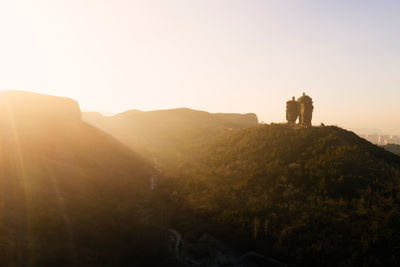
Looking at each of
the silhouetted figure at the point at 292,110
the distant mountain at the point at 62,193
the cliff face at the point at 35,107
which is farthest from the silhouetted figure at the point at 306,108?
the cliff face at the point at 35,107

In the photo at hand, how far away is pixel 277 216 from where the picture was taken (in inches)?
856

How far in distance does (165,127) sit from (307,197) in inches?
3104

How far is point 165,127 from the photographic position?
98750 millimetres

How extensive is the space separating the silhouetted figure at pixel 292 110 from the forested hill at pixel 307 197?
28.5 ft

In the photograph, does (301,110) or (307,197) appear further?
(301,110)

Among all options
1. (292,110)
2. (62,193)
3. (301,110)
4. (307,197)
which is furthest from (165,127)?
(307,197)

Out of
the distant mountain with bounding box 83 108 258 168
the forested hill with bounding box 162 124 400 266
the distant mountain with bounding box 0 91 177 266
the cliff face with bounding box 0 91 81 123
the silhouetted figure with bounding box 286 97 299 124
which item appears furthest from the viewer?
the distant mountain with bounding box 83 108 258 168

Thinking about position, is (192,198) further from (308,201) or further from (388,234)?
(388,234)

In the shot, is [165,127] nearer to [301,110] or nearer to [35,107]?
[35,107]

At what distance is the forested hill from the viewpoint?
17.5m

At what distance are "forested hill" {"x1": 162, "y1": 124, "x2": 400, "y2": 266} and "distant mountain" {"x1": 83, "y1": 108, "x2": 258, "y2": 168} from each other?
103 ft

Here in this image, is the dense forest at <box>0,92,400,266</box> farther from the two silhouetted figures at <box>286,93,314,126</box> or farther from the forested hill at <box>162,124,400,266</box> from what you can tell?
the two silhouetted figures at <box>286,93,314,126</box>

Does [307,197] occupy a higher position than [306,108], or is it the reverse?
[306,108]

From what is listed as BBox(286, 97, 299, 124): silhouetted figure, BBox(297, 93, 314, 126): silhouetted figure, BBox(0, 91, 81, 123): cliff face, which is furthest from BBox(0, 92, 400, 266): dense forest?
BBox(286, 97, 299, 124): silhouetted figure
